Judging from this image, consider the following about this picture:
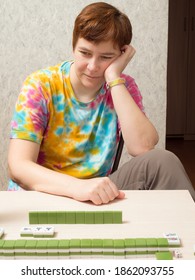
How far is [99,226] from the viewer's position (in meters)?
1.03

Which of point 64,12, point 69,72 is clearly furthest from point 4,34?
point 69,72

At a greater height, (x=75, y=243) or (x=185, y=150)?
(x=75, y=243)

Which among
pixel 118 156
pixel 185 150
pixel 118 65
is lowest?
pixel 185 150

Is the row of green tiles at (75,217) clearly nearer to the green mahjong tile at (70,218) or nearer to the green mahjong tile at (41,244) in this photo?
the green mahjong tile at (70,218)

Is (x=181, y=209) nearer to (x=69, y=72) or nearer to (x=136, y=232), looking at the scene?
(x=136, y=232)

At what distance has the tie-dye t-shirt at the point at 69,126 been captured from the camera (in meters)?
1.55

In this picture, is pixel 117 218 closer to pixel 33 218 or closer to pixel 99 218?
pixel 99 218

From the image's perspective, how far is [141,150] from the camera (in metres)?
1.62

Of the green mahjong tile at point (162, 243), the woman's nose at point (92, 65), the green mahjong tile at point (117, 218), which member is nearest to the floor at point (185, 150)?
the woman's nose at point (92, 65)

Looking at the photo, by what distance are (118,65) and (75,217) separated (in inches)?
30.9

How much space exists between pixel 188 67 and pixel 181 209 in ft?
14.2

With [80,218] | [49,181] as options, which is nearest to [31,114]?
[49,181]

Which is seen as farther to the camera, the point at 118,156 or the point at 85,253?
the point at 118,156

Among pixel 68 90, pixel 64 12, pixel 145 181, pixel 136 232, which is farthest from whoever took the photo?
pixel 64 12
